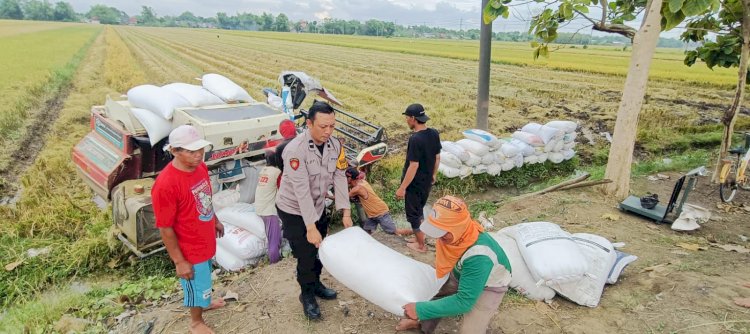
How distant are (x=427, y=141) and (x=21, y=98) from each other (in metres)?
12.2

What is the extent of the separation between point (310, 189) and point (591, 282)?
2.00m

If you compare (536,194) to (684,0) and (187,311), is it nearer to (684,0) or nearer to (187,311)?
(684,0)

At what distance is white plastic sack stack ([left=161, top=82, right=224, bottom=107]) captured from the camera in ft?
16.0

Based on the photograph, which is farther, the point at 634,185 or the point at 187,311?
the point at 634,185

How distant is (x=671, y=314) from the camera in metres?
2.72

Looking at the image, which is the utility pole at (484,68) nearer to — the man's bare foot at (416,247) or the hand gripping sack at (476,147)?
the hand gripping sack at (476,147)

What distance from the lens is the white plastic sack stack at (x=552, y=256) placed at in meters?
2.88

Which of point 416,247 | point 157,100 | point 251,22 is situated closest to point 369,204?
point 416,247

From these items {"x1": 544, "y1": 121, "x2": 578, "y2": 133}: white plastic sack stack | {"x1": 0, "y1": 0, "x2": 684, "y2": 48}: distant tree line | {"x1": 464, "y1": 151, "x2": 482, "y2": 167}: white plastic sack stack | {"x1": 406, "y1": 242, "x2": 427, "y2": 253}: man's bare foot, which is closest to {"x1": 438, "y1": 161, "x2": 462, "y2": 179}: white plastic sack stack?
{"x1": 464, "y1": 151, "x2": 482, "y2": 167}: white plastic sack stack

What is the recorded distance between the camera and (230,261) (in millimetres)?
3957

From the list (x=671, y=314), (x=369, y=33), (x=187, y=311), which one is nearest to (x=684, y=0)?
(x=671, y=314)

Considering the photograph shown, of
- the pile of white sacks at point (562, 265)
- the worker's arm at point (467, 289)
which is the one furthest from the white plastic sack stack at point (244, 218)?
the worker's arm at point (467, 289)

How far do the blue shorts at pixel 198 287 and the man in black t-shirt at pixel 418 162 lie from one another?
69.5 inches

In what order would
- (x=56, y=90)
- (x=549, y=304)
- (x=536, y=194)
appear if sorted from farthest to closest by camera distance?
(x=56, y=90) < (x=536, y=194) < (x=549, y=304)
